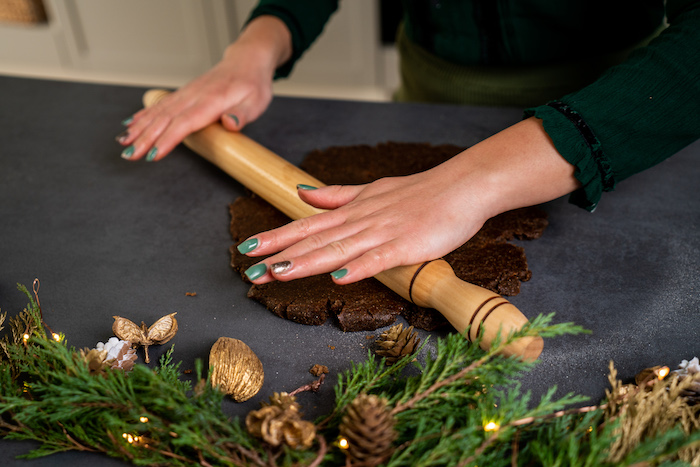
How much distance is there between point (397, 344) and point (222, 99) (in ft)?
2.23

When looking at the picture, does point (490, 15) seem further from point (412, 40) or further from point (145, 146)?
point (145, 146)

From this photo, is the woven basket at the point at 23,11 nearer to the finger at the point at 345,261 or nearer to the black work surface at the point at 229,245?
the black work surface at the point at 229,245

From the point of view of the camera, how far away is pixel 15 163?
Result: 3.67ft

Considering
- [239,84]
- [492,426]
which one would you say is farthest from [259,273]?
[239,84]

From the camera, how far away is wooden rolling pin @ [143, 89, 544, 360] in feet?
2.00

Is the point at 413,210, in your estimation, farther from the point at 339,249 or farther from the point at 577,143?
the point at 577,143

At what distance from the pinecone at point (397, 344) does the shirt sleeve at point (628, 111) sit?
0.34 m

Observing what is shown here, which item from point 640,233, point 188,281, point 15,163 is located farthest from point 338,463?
point 15,163

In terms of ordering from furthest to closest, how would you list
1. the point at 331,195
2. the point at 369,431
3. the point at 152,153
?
the point at 152,153 < the point at 331,195 < the point at 369,431

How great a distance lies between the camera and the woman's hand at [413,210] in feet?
2.24

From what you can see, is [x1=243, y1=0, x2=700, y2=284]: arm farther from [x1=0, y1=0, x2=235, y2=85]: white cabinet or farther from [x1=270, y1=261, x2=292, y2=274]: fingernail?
[x1=0, y1=0, x2=235, y2=85]: white cabinet

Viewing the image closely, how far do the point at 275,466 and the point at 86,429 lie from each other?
0.71ft

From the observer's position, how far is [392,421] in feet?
1.58

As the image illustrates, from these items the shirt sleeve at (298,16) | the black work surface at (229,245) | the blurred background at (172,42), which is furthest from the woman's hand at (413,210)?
the blurred background at (172,42)
